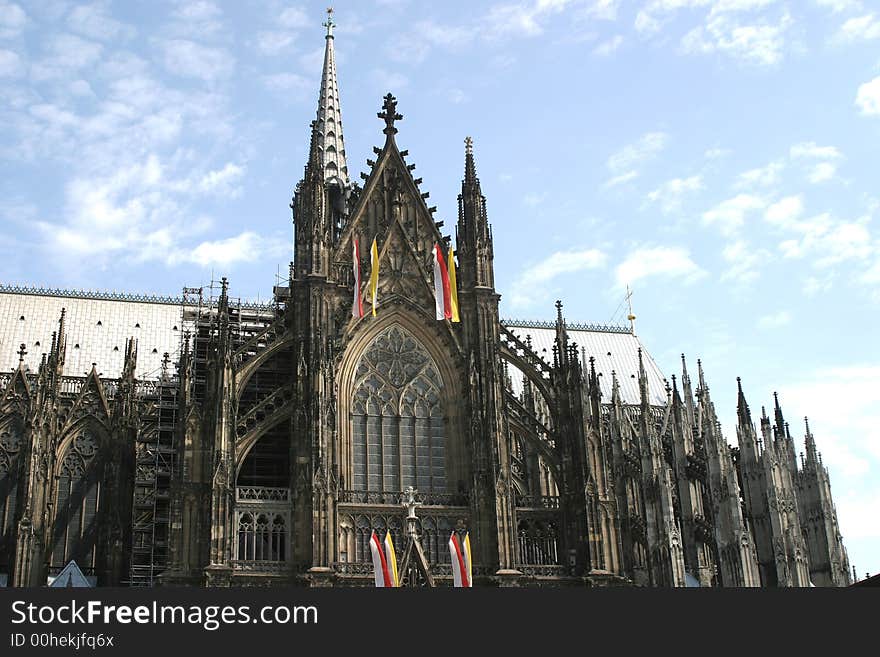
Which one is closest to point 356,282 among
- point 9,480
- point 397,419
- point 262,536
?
point 397,419

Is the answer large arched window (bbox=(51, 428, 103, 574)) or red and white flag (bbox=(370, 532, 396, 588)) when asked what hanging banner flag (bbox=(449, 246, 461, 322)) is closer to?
red and white flag (bbox=(370, 532, 396, 588))

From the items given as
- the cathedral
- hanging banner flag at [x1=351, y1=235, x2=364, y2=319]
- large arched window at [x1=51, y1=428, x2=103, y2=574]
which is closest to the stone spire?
the cathedral

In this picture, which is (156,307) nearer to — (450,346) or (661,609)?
(450,346)

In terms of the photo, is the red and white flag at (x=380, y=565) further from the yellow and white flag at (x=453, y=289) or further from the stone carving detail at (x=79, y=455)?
the stone carving detail at (x=79, y=455)

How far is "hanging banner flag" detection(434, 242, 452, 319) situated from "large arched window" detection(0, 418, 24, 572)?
19.0 meters

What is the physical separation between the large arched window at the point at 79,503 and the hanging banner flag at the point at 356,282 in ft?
49.2

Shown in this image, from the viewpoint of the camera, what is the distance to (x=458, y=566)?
40.8 meters

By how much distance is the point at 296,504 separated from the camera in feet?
133

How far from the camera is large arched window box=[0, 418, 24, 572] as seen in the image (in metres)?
47.5

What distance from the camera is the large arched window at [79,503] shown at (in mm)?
48906

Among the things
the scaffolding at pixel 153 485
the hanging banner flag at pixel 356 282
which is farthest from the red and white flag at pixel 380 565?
the scaffolding at pixel 153 485

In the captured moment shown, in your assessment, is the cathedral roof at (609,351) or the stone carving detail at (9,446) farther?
the cathedral roof at (609,351)

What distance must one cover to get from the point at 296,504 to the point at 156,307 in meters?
25.2

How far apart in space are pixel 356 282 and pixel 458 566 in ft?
38.8
